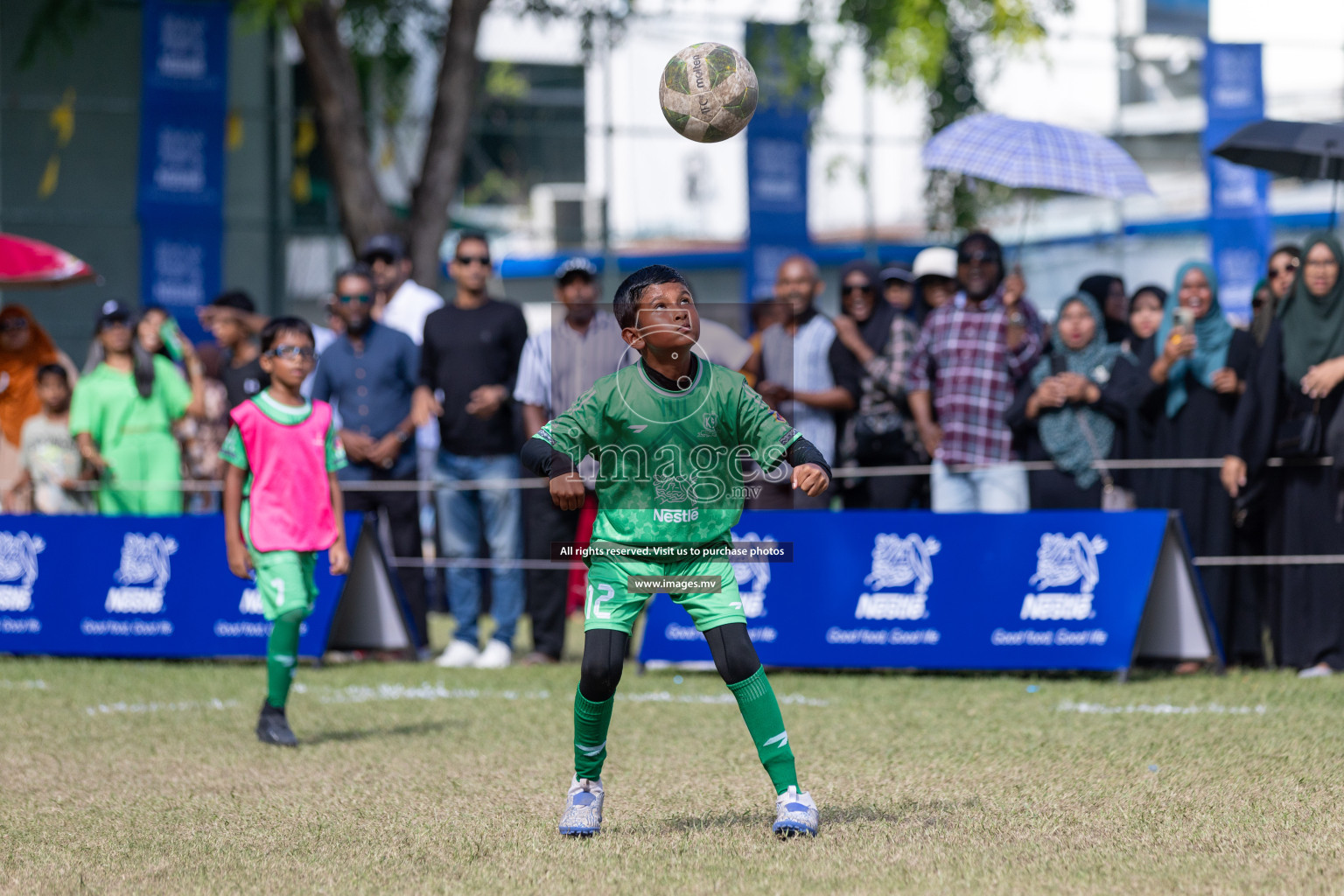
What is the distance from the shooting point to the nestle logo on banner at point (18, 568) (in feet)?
36.0

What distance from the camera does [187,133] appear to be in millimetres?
17172

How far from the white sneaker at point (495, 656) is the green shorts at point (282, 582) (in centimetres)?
261

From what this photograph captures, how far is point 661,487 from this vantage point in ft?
17.6

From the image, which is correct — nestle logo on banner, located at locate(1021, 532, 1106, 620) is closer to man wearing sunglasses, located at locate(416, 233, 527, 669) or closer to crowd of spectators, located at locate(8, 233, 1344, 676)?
crowd of spectators, located at locate(8, 233, 1344, 676)

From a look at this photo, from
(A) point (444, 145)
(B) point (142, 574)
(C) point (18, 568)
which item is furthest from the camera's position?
(A) point (444, 145)

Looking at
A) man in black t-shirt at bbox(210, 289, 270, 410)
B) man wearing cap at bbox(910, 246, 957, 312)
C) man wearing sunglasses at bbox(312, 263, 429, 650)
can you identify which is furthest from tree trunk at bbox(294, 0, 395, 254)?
man wearing cap at bbox(910, 246, 957, 312)

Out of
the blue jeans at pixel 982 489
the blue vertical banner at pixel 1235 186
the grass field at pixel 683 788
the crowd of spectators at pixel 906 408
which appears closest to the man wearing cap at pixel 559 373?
the crowd of spectators at pixel 906 408

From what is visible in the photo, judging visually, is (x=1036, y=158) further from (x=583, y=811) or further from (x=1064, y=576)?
(x=583, y=811)

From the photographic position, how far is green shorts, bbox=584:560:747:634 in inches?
211

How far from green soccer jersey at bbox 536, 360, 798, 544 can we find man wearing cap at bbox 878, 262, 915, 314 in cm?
671

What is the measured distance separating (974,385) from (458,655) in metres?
3.60

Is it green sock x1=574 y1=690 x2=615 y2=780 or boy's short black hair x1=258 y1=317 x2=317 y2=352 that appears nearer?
green sock x1=574 y1=690 x2=615 y2=780

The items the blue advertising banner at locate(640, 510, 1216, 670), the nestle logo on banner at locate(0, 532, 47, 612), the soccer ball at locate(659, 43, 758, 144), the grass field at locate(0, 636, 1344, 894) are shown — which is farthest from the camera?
the nestle logo on banner at locate(0, 532, 47, 612)

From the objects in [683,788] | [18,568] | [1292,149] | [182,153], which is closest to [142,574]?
[18,568]
